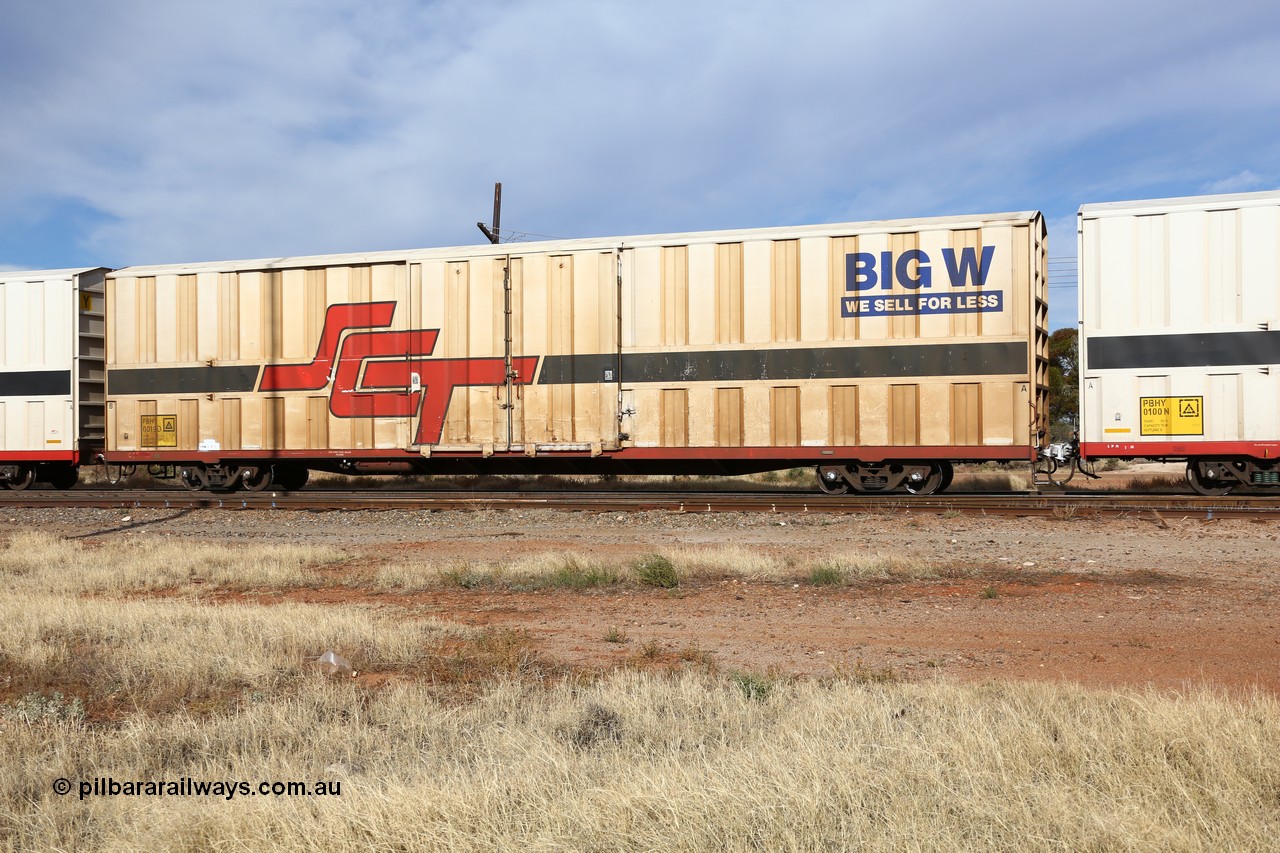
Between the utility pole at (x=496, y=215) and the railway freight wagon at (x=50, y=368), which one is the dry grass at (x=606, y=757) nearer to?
the railway freight wagon at (x=50, y=368)

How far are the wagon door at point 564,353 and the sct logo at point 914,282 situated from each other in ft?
13.7

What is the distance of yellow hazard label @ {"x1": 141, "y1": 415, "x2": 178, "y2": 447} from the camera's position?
56.3ft

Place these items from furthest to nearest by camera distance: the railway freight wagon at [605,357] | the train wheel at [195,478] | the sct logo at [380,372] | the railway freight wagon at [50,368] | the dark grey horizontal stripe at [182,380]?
the railway freight wagon at [50,368] < the train wheel at [195,478] < the dark grey horizontal stripe at [182,380] < the sct logo at [380,372] < the railway freight wagon at [605,357]

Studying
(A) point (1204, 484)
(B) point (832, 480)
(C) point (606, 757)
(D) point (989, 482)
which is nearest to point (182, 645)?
(C) point (606, 757)

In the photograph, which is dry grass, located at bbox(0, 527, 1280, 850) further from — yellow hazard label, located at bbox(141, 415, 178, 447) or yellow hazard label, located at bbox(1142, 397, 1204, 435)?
yellow hazard label, located at bbox(141, 415, 178, 447)

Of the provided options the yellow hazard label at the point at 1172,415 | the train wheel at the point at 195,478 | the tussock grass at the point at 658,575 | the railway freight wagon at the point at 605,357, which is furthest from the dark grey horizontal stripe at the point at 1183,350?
the train wheel at the point at 195,478

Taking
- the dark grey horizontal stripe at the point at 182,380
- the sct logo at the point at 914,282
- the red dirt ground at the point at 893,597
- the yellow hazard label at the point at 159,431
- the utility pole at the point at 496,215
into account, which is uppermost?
the utility pole at the point at 496,215

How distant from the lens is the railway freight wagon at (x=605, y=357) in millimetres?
14062

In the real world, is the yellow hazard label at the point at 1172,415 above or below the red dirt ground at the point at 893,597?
above

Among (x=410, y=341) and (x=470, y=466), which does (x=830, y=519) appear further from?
(x=410, y=341)

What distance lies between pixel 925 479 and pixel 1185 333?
14.7ft

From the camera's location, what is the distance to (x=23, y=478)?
61.3 ft

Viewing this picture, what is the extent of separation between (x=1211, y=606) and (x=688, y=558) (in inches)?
193

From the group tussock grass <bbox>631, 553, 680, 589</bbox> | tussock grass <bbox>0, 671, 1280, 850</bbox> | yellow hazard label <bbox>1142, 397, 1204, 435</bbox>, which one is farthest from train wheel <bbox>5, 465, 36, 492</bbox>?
yellow hazard label <bbox>1142, 397, 1204, 435</bbox>
